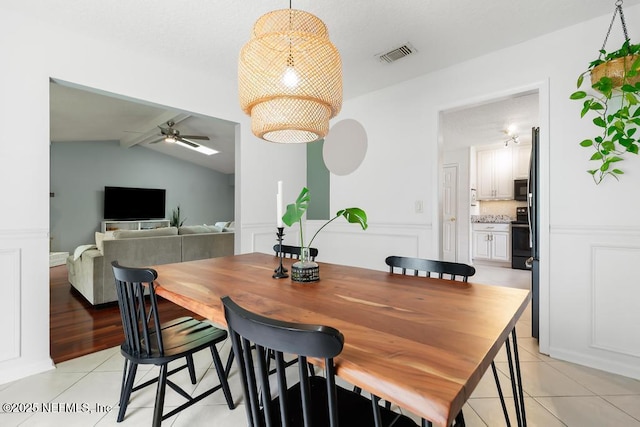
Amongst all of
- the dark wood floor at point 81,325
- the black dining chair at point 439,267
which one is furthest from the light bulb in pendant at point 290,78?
the dark wood floor at point 81,325

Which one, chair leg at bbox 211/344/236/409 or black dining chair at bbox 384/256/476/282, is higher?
black dining chair at bbox 384/256/476/282

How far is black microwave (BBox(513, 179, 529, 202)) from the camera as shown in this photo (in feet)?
17.5

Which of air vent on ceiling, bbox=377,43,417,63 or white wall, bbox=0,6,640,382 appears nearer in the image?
white wall, bbox=0,6,640,382

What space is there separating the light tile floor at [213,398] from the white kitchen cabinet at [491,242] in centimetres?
352

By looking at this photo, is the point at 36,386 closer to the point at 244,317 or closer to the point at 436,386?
the point at 244,317

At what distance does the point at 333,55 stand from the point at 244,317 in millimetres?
1163

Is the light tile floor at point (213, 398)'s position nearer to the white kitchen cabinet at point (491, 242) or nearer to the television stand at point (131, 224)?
the white kitchen cabinet at point (491, 242)

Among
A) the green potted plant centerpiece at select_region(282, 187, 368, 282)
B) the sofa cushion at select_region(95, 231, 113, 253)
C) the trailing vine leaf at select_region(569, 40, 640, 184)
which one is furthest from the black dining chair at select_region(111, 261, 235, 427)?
the trailing vine leaf at select_region(569, 40, 640, 184)

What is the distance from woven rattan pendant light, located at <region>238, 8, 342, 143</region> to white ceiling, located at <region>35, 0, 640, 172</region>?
66 cm

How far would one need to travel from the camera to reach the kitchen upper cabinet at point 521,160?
5324mm

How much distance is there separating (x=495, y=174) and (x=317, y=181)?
3.90m

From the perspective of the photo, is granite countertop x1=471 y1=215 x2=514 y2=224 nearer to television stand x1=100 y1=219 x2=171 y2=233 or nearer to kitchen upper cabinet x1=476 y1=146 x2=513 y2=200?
kitchen upper cabinet x1=476 y1=146 x2=513 y2=200

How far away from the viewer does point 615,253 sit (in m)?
1.96

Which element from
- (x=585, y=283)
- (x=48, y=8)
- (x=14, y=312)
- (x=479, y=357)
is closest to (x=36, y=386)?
(x=14, y=312)
